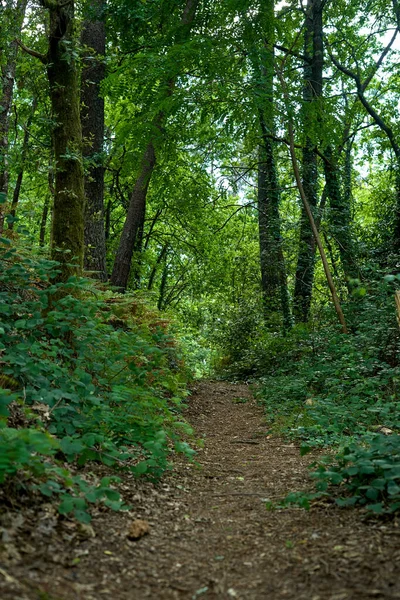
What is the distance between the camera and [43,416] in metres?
3.82

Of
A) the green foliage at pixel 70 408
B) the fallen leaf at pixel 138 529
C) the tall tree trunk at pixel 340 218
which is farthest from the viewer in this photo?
the tall tree trunk at pixel 340 218

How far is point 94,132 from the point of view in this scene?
9656 mm

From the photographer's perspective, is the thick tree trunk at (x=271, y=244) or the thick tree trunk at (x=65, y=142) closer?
the thick tree trunk at (x=65, y=142)

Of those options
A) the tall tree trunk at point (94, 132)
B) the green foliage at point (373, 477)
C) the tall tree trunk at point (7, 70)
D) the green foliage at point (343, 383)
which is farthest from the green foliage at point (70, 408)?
the tall tree trunk at point (94, 132)

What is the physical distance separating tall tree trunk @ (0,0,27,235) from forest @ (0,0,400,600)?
1.7 inches

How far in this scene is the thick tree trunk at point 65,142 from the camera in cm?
589

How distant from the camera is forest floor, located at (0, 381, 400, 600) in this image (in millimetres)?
2291

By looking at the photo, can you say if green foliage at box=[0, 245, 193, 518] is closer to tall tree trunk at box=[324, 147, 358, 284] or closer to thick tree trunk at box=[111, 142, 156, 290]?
thick tree trunk at box=[111, 142, 156, 290]

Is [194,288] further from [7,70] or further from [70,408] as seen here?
[70,408]

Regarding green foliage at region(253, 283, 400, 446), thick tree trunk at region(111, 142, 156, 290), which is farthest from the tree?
thick tree trunk at region(111, 142, 156, 290)

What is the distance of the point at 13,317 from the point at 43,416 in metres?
1.71

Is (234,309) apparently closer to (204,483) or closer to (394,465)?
(204,483)

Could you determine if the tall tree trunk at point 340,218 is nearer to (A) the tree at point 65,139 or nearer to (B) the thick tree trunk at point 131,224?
(B) the thick tree trunk at point 131,224

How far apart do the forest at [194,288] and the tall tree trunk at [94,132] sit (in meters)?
0.04
